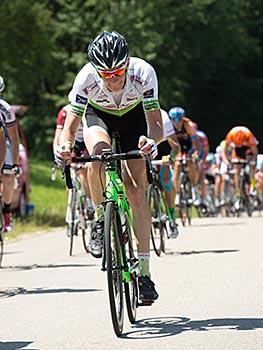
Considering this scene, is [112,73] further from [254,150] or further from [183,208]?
[254,150]

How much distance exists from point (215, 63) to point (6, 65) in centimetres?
2453

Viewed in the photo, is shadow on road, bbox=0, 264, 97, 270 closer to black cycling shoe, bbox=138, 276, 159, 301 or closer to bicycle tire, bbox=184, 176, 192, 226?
black cycling shoe, bbox=138, 276, 159, 301

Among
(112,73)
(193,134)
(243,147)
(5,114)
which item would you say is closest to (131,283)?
(112,73)

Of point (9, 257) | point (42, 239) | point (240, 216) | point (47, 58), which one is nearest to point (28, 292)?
point (9, 257)

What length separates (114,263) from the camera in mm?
8547

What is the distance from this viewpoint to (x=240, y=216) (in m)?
25.7

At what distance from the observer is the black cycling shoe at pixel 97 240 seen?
8.89 meters

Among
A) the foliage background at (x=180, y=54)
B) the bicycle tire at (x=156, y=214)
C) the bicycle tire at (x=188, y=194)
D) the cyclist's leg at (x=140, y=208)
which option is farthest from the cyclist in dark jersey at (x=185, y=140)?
the foliage background at (x=180, y=54)

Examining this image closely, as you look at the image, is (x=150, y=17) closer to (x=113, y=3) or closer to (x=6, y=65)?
(x=113, y=3)

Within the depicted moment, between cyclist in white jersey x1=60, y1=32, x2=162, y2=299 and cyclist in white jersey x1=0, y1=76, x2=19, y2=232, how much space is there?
141 inches

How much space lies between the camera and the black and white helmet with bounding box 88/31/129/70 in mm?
8938

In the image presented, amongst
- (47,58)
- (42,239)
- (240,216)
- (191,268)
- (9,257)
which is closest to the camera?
(191,268)

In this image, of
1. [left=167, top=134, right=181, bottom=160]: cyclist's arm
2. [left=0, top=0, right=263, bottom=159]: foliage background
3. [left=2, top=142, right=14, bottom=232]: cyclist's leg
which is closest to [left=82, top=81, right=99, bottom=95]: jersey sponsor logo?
[left=2, top=142, right=14, bottom=232]: cyclist's leg

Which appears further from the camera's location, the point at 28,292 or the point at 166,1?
the point at 166,1
